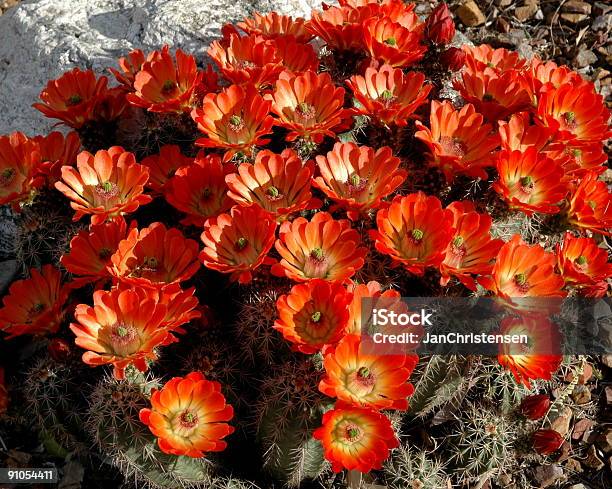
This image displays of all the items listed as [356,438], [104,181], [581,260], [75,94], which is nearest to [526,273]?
[581,260]

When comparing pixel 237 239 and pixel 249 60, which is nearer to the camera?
pixel 237 239

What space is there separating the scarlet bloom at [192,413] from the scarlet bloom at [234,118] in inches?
35.7

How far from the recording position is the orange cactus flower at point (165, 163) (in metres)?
2.52

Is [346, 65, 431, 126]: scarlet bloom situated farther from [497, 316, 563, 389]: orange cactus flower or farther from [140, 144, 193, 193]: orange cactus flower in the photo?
[497, 316, 563, 389]: orange cactus flower

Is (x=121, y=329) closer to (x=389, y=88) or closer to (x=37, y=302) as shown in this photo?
(x=37, y=302)

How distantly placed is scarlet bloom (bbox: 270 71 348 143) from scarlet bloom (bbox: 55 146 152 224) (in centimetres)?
62

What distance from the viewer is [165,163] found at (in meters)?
2.52

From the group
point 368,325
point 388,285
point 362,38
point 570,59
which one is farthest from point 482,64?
point 570,59

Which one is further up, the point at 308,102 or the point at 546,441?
the point at 308,102

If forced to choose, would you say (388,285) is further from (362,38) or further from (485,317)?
(362,38)

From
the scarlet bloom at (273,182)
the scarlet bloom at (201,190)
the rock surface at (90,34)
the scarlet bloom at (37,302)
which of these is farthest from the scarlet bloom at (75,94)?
the scarlet bloom at (273,182)

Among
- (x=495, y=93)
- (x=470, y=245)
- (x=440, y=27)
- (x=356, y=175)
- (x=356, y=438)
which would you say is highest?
(x=440, y=27)

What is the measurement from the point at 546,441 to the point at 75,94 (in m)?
2.47

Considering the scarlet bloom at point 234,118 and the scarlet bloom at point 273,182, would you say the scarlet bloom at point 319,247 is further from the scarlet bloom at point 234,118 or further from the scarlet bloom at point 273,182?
the scarlet bloom at point 234,118
